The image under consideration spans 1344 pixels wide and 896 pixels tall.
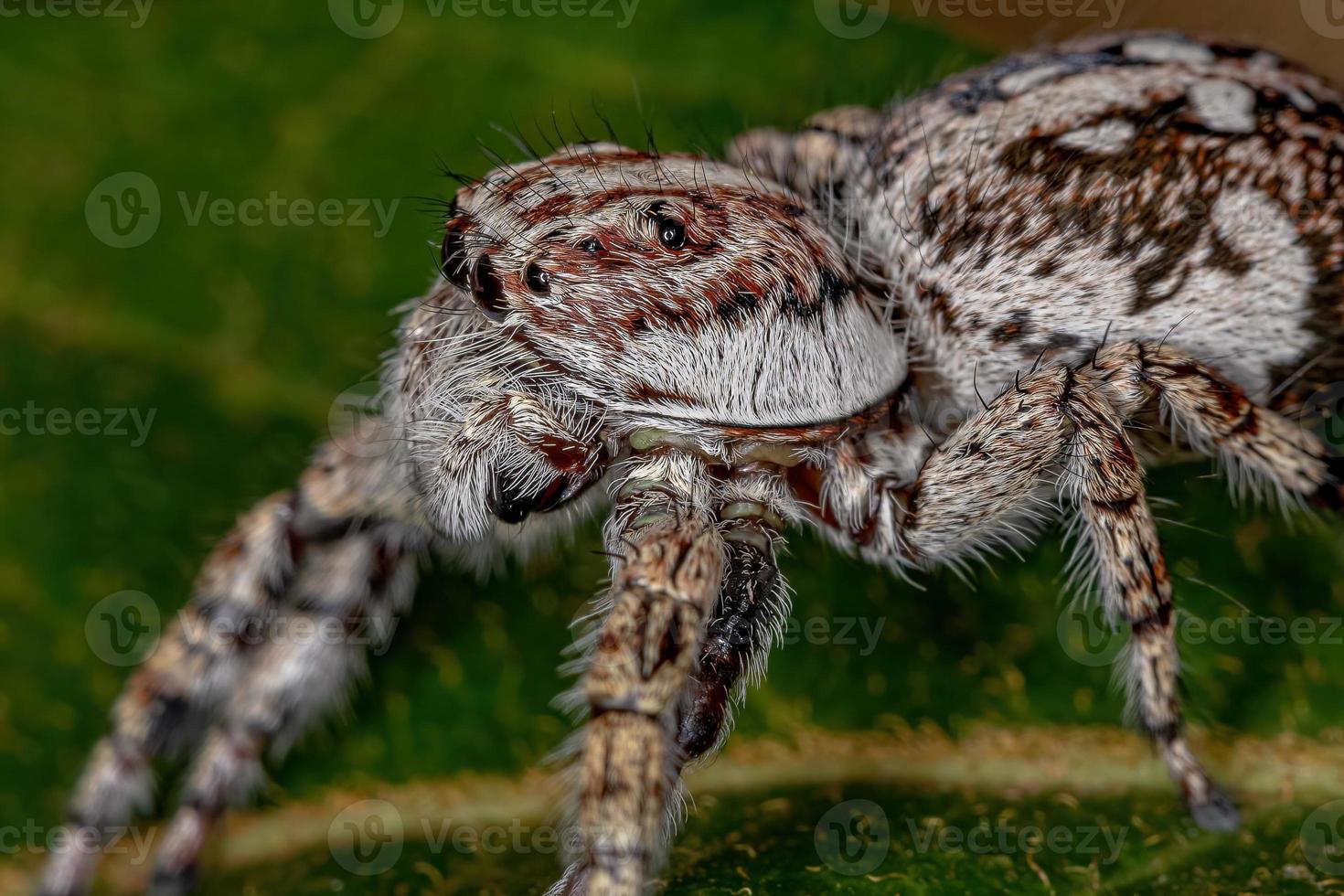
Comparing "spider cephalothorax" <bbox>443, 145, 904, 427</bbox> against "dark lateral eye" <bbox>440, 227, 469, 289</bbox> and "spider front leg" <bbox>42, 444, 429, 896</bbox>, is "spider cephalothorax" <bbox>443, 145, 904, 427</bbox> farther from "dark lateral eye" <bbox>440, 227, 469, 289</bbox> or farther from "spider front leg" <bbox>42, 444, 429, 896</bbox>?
"spider front leg" <bbox>42, 444, 429, 896</bbox>

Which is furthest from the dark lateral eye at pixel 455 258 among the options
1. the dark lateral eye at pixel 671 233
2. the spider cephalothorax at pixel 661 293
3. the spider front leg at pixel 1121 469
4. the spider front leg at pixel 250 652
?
the spider front leg at pixel 1121 469

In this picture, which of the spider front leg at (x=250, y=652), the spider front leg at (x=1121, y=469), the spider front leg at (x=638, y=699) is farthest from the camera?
the spider front leg at (x=250, y=652)

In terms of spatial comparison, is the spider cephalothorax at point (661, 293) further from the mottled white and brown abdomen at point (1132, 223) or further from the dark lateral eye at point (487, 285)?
the mottled white and brown abdomen at point (1132, 223)

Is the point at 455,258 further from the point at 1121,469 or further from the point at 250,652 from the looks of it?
the point at 1121,469

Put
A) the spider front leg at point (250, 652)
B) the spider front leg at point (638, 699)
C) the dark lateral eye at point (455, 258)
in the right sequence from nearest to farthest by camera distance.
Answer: the spider front leg at point (638, 699) < the dark lateral eye at point (455, 258) < the spider front leg at point (250, 652)

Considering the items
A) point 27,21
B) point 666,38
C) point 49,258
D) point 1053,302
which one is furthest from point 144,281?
point 1053,302

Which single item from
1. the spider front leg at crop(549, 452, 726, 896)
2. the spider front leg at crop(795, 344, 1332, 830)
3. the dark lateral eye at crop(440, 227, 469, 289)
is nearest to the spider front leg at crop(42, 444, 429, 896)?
the dark lateral eye at crop(440, 227, 469, 289)
